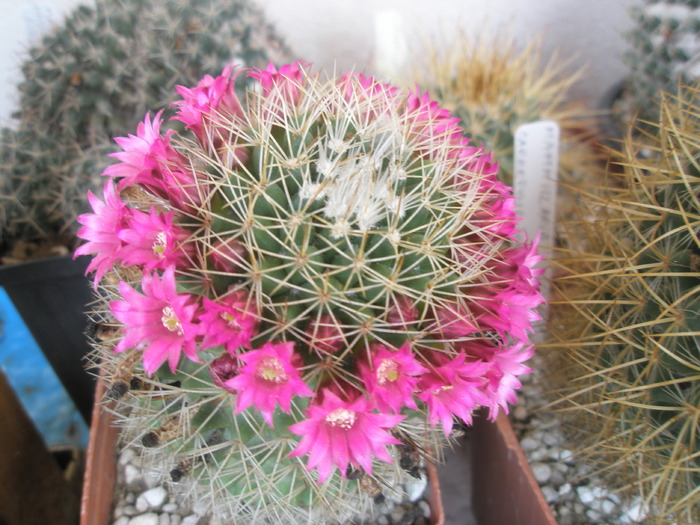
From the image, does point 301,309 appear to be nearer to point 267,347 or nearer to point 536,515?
point 267,347

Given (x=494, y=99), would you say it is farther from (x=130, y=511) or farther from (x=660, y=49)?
(x=130, y=511)

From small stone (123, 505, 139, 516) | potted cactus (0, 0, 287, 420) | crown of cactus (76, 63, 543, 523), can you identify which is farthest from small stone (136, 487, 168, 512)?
potted cactus (0, 0, 287, 420)

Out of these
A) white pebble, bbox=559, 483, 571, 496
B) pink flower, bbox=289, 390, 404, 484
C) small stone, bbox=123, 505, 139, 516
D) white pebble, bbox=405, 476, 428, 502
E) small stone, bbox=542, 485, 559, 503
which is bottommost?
small stone, bbox=123, 505, 139, 516

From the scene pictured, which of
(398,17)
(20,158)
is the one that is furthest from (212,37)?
(398,17)

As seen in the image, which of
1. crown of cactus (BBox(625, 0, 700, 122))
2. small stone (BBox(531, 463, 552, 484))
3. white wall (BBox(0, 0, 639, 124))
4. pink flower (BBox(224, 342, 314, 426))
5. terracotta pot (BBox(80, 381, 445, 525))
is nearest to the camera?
pink flower (BBox(224, 342, 314, 426))

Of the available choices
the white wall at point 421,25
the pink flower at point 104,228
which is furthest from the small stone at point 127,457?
the white wall at point 421,25

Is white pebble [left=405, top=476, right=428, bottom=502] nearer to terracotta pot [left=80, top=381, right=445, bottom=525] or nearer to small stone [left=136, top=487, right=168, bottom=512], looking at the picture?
terracotta pot [left=80, top=381, right=445, bottom=525]
